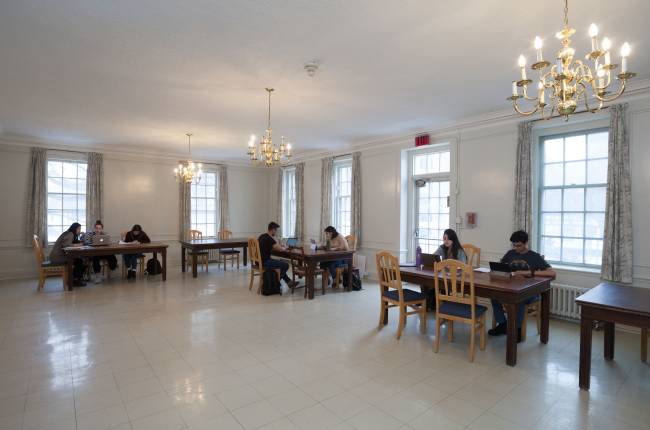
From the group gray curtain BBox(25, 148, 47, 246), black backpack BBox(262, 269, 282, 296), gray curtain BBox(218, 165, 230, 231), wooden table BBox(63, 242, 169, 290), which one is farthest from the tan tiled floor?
gray curtain BBox(218, 165, 230, 231)

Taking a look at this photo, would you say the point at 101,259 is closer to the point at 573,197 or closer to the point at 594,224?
the point at 573,197

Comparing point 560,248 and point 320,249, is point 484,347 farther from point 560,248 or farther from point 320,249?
point 320,249

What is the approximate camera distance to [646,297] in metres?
2.95

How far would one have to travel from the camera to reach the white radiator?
4.64m

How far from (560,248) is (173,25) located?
542cm

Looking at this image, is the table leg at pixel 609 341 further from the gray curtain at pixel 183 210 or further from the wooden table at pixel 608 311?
the gray curtain at pixel 183 210

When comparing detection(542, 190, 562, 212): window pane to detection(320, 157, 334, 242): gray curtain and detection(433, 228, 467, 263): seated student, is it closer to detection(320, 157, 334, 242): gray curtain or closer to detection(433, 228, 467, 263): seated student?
detection(433, 228, 467, 263): seated student

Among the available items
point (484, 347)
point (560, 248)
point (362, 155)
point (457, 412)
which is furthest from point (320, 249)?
point (457, 412)

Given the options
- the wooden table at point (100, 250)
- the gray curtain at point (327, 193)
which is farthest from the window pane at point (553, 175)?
the wooden table at point (100, 250)

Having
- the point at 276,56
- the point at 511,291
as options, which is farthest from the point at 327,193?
the point at 511,291

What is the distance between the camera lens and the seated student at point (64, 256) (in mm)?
6305

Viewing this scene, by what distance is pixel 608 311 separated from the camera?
2742 millimetres

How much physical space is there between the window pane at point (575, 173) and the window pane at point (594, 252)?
0.81 m

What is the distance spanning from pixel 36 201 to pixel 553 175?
951cm
